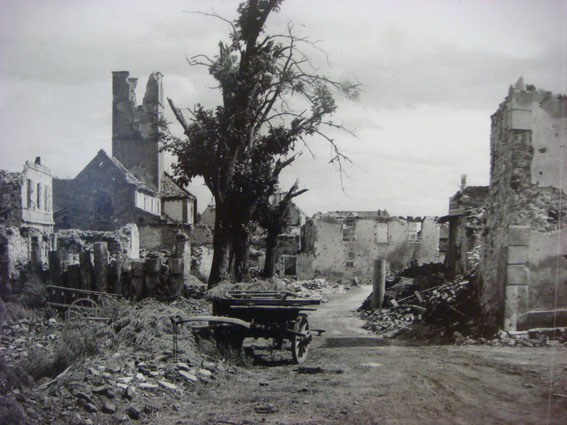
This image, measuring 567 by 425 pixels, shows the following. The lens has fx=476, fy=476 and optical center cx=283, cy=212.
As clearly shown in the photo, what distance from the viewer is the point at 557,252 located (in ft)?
31.2

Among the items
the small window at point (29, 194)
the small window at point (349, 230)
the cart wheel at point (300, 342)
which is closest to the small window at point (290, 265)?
the small window at point (349, 230)

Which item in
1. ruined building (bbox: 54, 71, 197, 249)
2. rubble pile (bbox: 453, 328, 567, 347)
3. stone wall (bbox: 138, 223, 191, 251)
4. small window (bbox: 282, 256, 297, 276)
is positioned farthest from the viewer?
small window (bbox: 282, 256, 297, 276)

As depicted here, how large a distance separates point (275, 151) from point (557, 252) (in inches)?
360

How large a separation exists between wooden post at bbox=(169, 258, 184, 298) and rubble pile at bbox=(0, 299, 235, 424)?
2810 mm

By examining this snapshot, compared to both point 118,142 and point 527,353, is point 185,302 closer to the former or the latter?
point 527,353

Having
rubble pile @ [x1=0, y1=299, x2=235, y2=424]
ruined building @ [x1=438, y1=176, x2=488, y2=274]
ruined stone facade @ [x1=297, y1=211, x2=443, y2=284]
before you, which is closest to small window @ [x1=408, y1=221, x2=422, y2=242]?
ruined stone facade @ [x1=297, y1=211, x2=443, y2=284]

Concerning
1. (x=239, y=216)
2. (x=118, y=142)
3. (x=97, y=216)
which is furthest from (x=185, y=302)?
(x=118, y=142)

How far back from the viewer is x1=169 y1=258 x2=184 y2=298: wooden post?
1167 centimetres

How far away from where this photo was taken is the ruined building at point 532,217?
9.57m

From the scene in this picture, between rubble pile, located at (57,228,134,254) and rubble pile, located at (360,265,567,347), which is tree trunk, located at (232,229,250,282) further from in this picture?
rubble pile, located at (57,228,134,254)

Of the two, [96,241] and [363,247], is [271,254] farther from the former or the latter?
[363,247]

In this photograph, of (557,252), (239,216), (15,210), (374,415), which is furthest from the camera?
(15,210)

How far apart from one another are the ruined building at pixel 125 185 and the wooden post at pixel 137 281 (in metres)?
18.7

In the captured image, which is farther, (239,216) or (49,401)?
(239,216)
